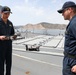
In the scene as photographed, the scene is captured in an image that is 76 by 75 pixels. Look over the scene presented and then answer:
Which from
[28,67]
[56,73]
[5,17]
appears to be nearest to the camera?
[5,17]

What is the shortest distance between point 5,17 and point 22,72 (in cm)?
192

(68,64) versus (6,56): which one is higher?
(68,64)

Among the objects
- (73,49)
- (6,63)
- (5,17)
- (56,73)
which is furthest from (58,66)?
(73,49)

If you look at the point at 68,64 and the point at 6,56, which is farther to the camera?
the point at 6,56

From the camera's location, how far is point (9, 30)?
404 centimetres

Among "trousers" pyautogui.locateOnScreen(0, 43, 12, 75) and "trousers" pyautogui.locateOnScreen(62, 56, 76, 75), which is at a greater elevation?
"trousers" pyautogui.locateOnScreen(62, 56, 76, 75)

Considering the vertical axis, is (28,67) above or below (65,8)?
below

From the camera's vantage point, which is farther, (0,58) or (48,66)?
(48,66)

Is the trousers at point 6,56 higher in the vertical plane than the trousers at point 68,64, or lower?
lower

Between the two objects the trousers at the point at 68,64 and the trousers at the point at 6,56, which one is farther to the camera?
the trousers at the point at 6,56

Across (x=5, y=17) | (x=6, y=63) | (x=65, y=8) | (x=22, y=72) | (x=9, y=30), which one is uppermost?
(x=65, y=8)

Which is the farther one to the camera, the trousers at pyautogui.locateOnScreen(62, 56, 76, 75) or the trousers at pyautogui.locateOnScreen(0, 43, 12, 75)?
the trousers at pyautogui.locateOnScreen(0, 43, 12, 75)

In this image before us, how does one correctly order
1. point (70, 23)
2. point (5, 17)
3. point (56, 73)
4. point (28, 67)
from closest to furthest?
point (70, 23) → point (5, 17) → point (56, 73) → point (28, 67)

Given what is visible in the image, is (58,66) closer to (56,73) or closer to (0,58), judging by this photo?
(56,73)
